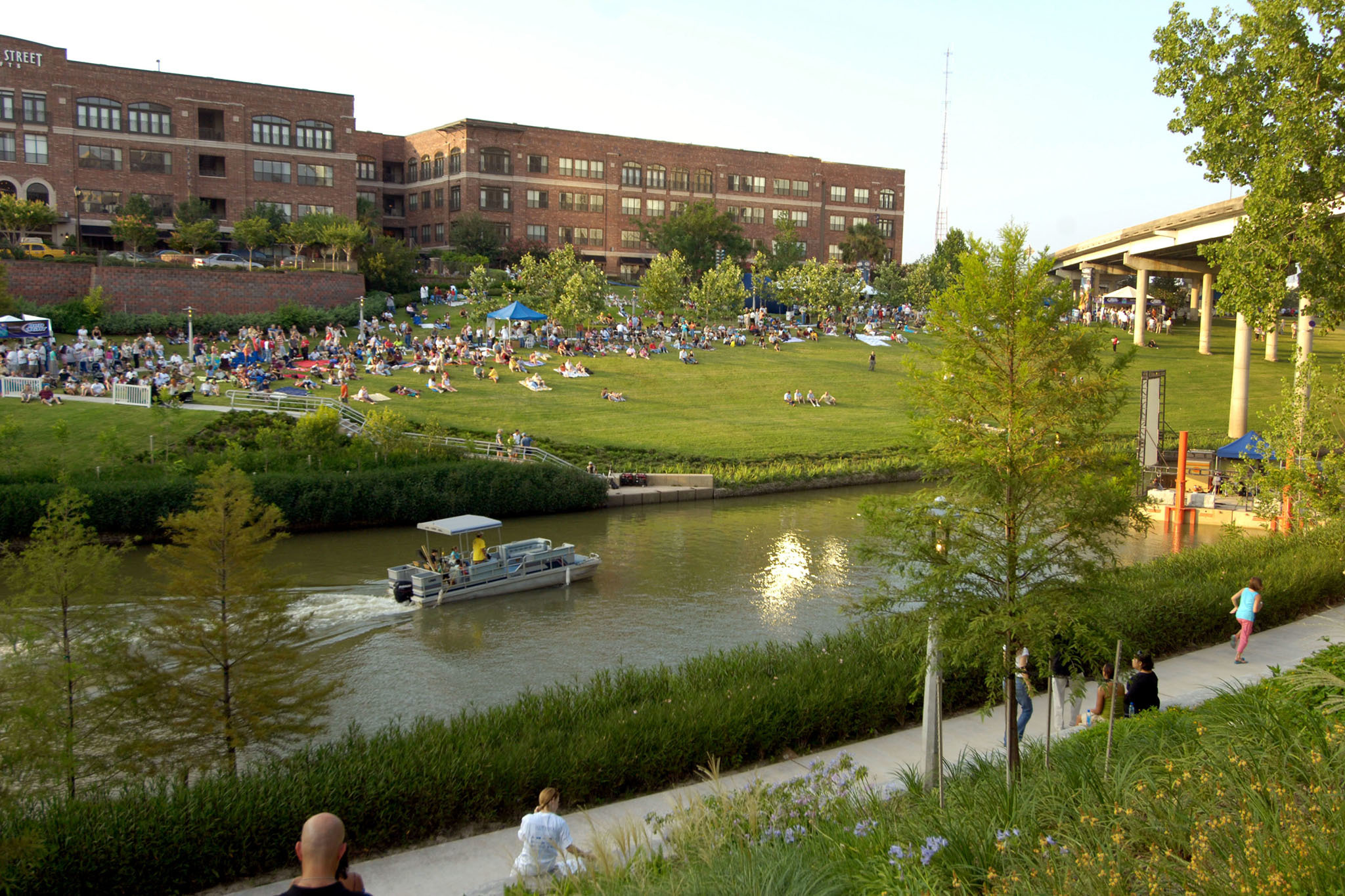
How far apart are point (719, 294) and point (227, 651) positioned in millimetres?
60028

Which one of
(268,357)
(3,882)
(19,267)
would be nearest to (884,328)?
(268,357)

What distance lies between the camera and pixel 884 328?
76.4 m

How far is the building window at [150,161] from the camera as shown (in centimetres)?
6688

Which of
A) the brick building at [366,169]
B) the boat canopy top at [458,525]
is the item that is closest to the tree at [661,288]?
the brick building at [366,169]

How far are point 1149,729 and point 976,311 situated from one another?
189 inches

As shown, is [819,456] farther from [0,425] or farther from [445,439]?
[0,425]

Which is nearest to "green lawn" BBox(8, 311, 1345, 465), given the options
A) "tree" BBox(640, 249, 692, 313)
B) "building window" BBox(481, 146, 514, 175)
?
"tree" BBox(640, 249, 692, 313)

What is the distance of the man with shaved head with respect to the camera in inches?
207

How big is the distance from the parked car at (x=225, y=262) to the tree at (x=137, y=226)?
12.0ft

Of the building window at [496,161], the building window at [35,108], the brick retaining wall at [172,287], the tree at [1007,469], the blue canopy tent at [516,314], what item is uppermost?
the building window at [496,161]

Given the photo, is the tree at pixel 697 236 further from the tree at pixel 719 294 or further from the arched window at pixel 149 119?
the arched window at pixel 149 119

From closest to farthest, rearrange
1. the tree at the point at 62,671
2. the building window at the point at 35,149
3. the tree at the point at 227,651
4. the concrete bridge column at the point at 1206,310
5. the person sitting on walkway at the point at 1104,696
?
the tree at the point at 62,671
the tree at the point at 227,651
the person sitting on walkway at the point at 1104,696
the building window at the point at 35,149
the concrete bridge column at the point at 1206,310

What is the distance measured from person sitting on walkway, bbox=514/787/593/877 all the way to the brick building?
229 feet

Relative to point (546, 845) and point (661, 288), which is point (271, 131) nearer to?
point (661, 288)
